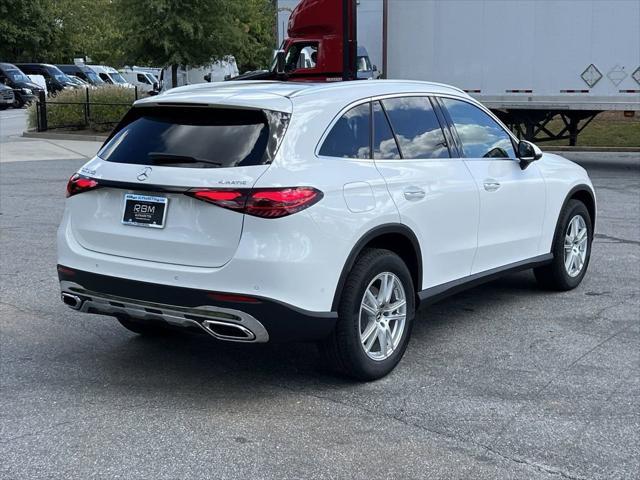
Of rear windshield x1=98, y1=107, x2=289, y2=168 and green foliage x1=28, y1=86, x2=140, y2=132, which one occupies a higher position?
rear windshield x1=98, y1=107, x2=289, y2=168

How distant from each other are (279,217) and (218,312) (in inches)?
23.7

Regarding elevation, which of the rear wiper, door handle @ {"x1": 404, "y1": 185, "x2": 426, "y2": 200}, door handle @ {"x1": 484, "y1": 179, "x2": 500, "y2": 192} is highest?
the rear wiper

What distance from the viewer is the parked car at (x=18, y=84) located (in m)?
41.4

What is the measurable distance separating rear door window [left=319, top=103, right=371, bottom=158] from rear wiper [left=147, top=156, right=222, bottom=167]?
669mm

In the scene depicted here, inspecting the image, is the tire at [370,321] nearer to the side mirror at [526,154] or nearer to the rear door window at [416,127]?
the rear door window at [416,127]

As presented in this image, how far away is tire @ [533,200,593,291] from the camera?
23.4 ft

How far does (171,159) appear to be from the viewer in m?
4.75

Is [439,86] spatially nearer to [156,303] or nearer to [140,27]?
[156,303]

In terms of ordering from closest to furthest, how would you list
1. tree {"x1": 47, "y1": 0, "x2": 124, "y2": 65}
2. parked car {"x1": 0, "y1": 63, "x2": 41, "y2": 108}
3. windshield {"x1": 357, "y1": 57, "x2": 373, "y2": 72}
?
1. windshield {"x1": 357, "y1": 57, "x2": 373, "y2": 72}
2. parked car {"x1": 0, "y1": 63, "x2": 41, "y2": 108}
3. tree {"x1": 47, "y1": 0, "x2": 124, "y2": 65}

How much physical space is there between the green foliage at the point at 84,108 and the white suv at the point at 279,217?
2051 centimetres

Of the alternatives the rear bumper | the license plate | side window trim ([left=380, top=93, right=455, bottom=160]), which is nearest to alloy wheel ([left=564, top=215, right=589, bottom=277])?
side window trim ([left=380, top=93, right=455, bottom=160])

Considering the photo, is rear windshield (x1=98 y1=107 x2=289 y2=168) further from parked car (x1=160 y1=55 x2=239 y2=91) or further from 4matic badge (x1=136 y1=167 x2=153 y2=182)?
parked car (x1=160 y1=55 x2=239 y2=91)

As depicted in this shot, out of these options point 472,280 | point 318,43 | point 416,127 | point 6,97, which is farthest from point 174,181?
point 6,97

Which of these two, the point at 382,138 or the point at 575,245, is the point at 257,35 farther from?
the point at 382,138
